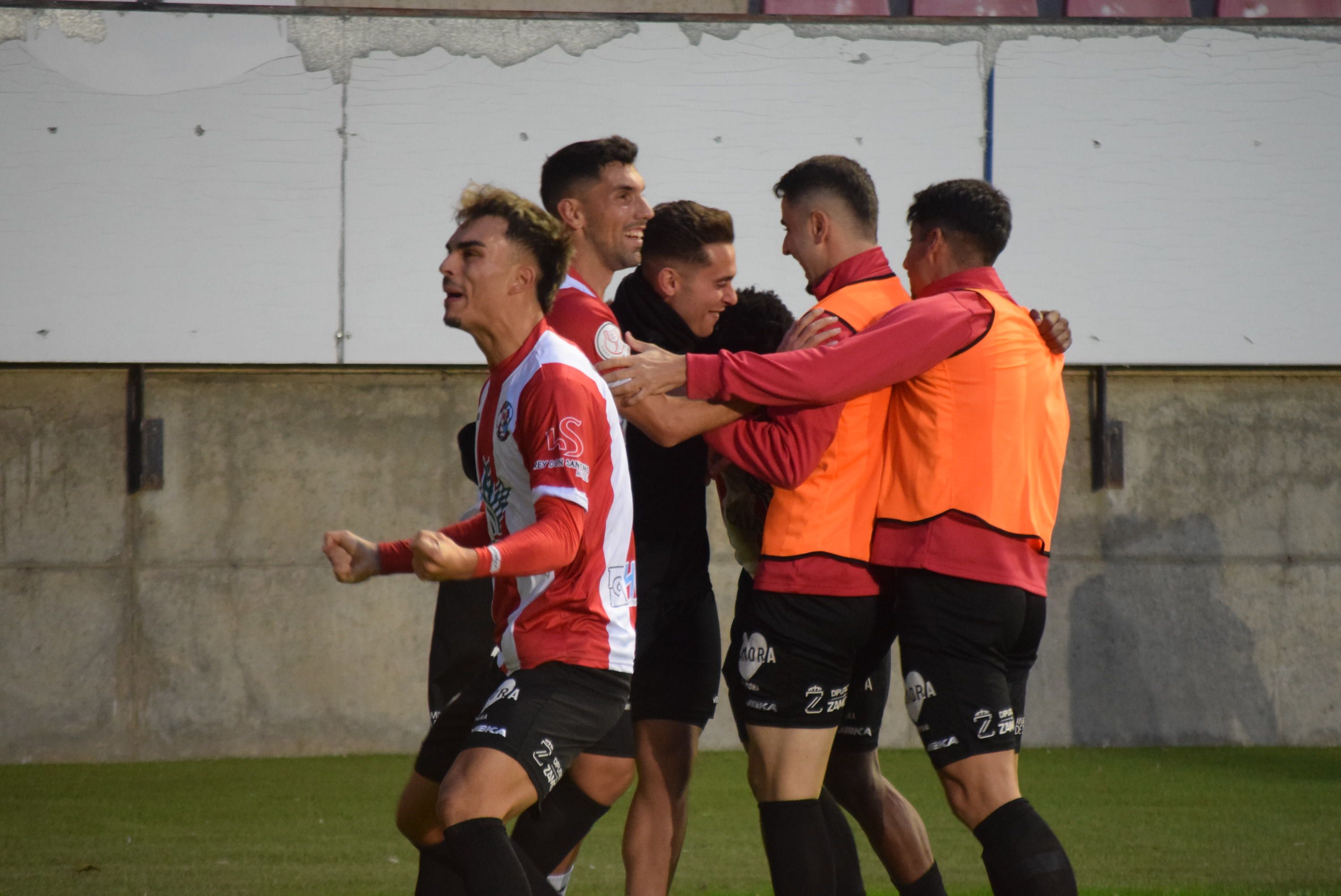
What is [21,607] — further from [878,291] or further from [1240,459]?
[1240,459]

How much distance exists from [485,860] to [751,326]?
188 cm

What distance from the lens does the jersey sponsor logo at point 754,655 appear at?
312 centimetres

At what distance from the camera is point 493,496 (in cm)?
296

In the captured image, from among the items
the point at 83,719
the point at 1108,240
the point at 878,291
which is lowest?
the point at 83,719

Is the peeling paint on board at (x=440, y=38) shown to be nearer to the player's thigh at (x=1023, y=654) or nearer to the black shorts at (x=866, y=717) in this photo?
the black shorts at (x=866, y=717)

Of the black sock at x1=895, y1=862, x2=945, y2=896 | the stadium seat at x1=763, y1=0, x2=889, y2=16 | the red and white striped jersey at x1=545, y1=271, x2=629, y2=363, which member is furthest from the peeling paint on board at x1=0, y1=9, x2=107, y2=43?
the black sock at x1=895, y1=862, x2=945, y2=896

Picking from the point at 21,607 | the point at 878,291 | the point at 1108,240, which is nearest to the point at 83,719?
the point at 21,607

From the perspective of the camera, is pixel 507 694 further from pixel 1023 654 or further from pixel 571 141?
pixel 571 141

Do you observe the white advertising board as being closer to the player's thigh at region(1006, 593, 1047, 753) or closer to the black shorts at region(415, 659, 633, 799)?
the player's thigh at region(1006, 593, 1047, 753)

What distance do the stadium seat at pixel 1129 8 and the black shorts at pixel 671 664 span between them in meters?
6.13

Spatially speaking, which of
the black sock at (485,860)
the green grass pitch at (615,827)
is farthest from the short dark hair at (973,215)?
the green grass pitch at (615,827)

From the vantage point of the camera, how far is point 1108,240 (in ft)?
25.9

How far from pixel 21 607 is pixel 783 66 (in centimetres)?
534

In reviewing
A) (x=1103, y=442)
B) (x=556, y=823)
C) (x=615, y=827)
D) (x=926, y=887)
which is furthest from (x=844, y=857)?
(x=1103, y=442)
